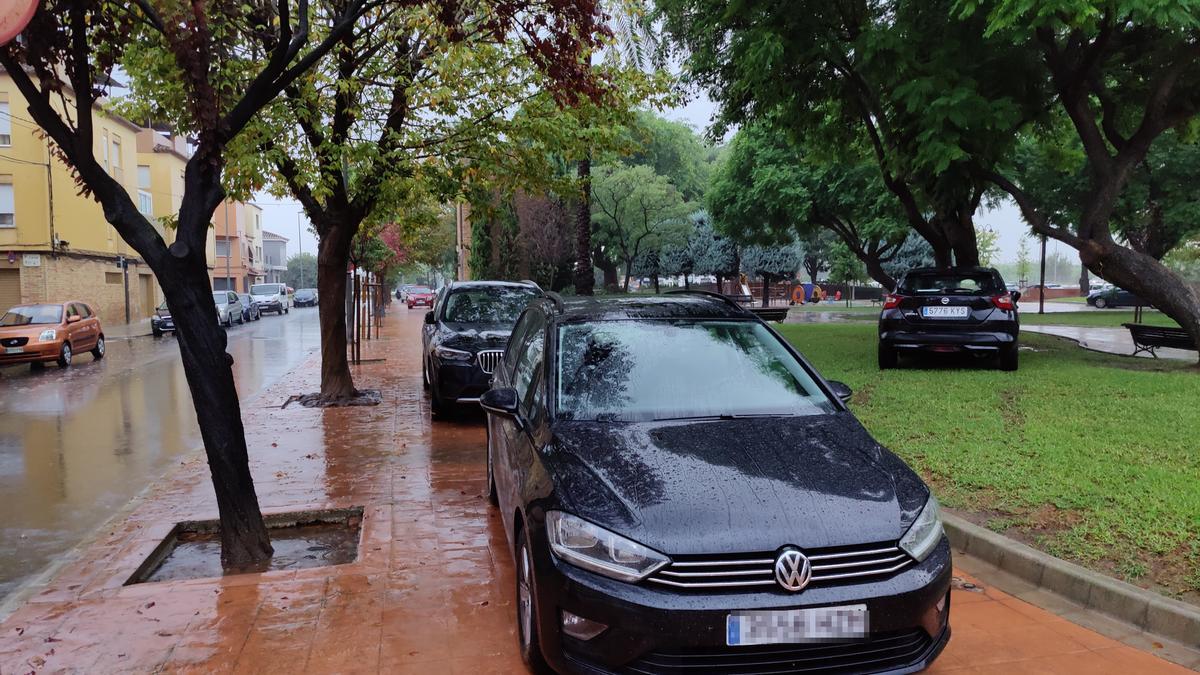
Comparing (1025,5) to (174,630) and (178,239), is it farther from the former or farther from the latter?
(174,630)

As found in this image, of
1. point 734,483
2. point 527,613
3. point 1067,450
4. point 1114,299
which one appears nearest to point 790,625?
point 734,483

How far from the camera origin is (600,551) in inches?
111

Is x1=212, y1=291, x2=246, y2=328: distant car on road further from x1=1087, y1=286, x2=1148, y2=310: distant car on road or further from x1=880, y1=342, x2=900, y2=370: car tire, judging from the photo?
x1=1087, y1=286, x2=1148, y2=310: distant car on road

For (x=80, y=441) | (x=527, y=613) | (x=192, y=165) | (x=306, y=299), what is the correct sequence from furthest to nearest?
(x=306, y=299) → (x=80, y=441) → (x=192, y=165) → (x=527, y=613)

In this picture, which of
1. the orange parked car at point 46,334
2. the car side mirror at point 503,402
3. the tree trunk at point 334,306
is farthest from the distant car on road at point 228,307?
the car side mirror at point 503,402

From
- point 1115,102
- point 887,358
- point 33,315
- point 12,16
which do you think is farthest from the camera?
point 33,315

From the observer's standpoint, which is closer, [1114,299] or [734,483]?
Result: [734,483]

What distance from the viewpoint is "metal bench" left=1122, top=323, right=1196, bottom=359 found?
36.6ft

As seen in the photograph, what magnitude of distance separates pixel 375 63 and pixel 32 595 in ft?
24.0

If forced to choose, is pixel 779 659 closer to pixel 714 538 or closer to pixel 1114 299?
pixel 714 538

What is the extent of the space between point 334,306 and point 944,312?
27.0 ft

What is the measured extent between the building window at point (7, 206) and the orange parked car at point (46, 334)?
14751 mm

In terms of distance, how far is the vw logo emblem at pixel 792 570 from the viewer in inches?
106

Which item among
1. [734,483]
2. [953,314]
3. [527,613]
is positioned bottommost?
[527,613]
